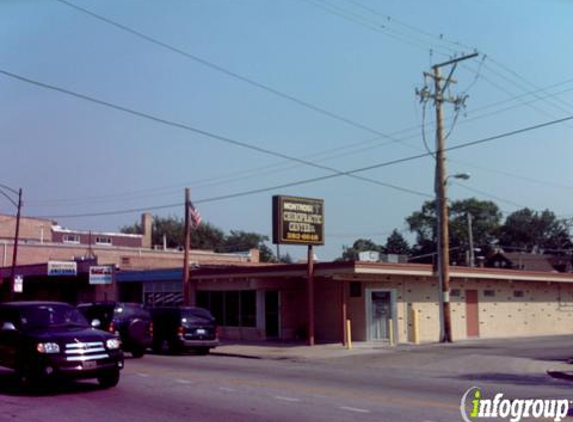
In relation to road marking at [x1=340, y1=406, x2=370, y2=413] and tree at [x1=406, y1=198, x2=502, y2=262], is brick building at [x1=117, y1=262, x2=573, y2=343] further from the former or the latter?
tree at [x1=406, y1=198, x2=502, y2=262]

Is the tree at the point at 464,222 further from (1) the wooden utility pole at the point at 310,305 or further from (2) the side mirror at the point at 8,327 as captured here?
(2) the side mirror at the point at 8,327

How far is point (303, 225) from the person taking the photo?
31.0m

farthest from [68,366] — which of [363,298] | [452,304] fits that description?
[452,304]

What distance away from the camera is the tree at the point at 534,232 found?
358 ft

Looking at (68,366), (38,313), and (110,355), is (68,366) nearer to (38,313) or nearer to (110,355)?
(110,355)

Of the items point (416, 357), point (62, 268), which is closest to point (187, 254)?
point (62, 268)

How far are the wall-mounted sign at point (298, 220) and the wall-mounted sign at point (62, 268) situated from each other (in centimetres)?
1781

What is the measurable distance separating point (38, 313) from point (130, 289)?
93.7 feet

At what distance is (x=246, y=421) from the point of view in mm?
10703

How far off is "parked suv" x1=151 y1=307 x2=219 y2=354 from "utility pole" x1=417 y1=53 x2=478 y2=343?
10339mm

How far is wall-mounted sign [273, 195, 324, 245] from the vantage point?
3005 centimetres

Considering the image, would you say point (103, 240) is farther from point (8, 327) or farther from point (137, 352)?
point (8, 327)

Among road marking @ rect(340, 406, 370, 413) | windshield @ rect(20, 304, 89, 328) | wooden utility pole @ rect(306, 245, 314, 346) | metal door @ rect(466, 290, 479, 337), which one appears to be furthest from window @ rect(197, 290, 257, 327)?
road marking @ rect(340, 406, 370, 413)

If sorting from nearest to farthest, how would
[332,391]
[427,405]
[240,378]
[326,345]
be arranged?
[427,405]
[332,391]
[240,378]
[326,345]
